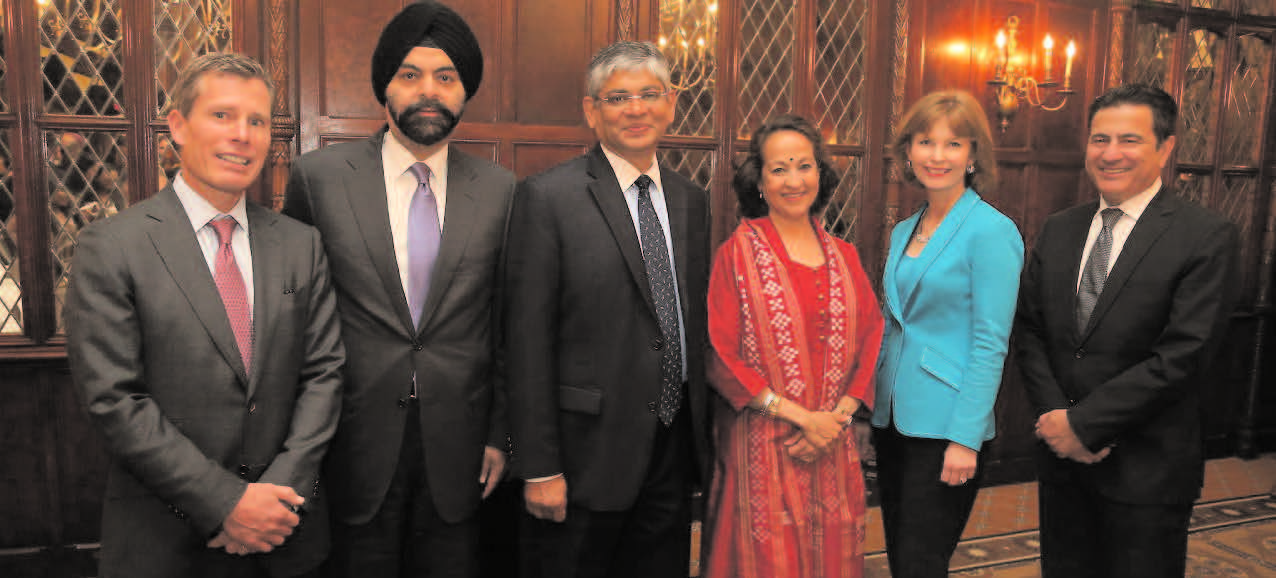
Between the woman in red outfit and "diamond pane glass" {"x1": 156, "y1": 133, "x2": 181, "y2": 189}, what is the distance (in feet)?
7.12

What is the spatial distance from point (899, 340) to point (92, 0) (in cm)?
297

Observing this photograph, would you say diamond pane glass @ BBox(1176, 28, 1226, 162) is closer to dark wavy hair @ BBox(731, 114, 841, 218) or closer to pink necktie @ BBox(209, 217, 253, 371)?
dark wavy hair @ BBox(731, 114, 841, 218)

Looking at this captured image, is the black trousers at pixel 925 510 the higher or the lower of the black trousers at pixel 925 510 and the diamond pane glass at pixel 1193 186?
the lower

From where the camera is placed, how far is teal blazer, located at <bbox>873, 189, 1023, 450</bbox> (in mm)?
2004

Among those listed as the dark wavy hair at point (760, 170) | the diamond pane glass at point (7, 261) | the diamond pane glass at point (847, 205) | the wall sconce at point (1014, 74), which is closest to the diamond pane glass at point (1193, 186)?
the wall sconce at point (1014, 74)

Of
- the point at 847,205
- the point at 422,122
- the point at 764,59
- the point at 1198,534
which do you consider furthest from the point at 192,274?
the point at 1198,534

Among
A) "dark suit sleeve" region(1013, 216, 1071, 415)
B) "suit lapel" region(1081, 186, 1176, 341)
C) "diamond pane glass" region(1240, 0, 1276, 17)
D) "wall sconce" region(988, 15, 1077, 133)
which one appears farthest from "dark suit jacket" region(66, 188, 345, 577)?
"diamond pane glass" region(1240, 0, 1276, 17)

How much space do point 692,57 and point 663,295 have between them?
1870 millimetres

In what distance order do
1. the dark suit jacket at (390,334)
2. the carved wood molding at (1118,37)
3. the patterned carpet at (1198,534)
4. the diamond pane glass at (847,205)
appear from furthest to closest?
1. the carved wood molding at (1118,37)
2. the diamond pane glass at (847,205)
3. the patterned carpet at (1198,534)
4. the dark suit jacket at (390,334)

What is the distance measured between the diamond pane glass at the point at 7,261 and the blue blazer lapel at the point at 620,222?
7.51 feet

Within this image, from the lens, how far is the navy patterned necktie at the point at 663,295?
1.99m

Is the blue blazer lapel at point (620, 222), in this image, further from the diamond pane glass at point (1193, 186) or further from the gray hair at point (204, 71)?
the diamond pane glass at point (1193, 186)

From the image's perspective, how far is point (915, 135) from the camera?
2.16 meters

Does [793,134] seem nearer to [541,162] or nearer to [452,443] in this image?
[452,443]
